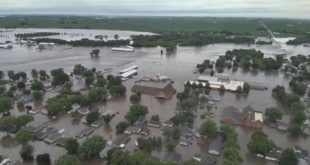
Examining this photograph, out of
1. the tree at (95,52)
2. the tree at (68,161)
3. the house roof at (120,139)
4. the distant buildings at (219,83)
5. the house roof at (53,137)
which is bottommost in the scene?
the house roof at (53,137)

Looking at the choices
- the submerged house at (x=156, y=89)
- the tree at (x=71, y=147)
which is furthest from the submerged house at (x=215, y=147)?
the submerged house at (x=156, y=89)

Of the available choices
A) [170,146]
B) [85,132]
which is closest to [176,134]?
[170,146]

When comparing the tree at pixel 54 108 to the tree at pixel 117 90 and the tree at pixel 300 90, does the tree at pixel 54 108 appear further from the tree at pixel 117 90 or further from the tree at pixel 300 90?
the tree at pixel 300 90

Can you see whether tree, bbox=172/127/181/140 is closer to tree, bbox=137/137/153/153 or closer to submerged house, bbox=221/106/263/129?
tree, bbox=137/137/153/153

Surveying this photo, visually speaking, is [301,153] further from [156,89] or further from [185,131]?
[156,89]

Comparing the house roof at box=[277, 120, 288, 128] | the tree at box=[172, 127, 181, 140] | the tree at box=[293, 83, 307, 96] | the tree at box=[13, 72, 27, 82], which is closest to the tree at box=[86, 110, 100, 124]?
the tree at box=[172, 127, 181, 140]
